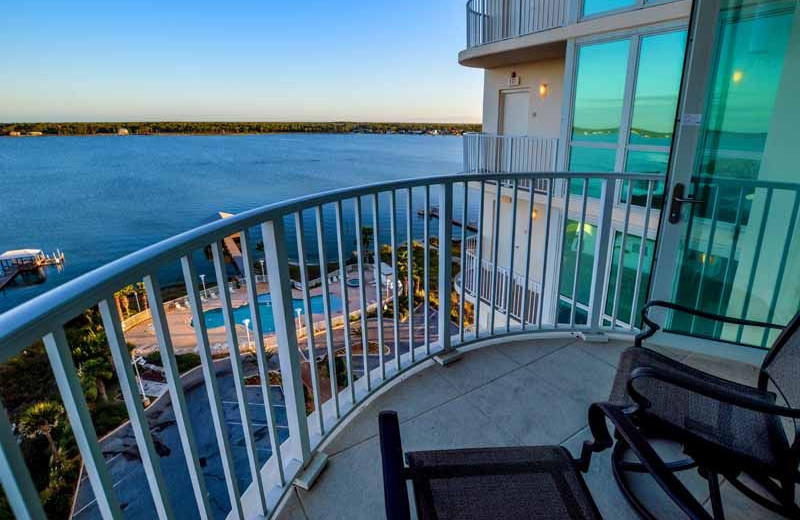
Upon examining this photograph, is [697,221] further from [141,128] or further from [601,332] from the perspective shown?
[141,128]

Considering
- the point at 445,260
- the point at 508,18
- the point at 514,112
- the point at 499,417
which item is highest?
the point at 508,18

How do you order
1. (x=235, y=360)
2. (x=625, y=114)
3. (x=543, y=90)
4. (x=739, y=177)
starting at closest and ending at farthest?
1. (x=235, y=360)
2. (x=739, y=177)
3. (x=625, y=114)
4. (x=543, y=90)

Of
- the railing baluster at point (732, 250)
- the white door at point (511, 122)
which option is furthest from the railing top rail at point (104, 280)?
the white door at point (511, 122)

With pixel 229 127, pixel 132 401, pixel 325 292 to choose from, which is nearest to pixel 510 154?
pixel 325 292

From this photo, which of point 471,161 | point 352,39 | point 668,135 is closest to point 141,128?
point 352,39

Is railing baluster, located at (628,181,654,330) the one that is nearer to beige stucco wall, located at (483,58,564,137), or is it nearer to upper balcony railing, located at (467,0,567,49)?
upper balcony railing, located at (467,0,567,49)

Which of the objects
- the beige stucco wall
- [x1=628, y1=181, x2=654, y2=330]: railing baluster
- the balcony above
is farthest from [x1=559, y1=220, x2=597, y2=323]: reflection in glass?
[x1=628, y1=181, x2=654, y2=330]: railing baluster

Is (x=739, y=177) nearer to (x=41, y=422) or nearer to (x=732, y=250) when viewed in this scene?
(x=732, y=250)
